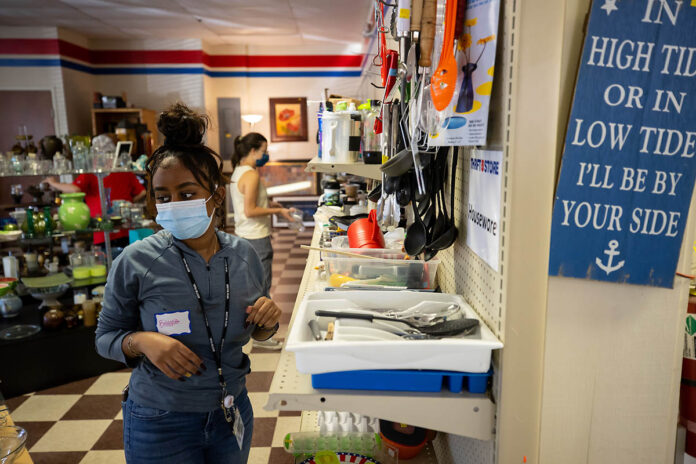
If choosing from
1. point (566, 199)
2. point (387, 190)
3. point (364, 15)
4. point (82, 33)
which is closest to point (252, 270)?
point (387, 190)

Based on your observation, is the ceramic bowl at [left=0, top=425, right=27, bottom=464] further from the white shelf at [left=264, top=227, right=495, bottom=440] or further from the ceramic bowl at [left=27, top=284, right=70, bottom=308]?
the ceramic bowl at [left=27, top=284, right=70, bottom=308]

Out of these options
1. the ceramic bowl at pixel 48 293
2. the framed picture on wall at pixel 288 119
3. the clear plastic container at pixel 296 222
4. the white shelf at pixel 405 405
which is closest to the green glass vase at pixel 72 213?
the ceramic bowl at pixel 48 293

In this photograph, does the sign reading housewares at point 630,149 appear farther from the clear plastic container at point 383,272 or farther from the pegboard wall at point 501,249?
the clear plastic container at point 383,272

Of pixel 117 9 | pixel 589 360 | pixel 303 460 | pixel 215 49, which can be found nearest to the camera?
pixel 589 360

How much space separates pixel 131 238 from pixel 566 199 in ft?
11.3

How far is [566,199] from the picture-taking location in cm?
105

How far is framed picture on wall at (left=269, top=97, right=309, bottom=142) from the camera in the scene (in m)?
9.91

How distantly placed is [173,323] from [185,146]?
20.8 inches

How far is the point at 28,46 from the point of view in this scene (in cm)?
771

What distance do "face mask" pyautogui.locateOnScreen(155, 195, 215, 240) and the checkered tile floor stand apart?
5.13 ft

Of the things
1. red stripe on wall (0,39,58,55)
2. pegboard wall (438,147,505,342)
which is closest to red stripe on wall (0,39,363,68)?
red stripe on wall (0,39,58,55)

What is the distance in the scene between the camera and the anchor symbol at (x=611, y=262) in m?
1.08

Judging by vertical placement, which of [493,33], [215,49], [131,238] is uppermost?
[215,49]

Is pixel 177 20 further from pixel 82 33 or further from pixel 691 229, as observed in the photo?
pixel 691 229
